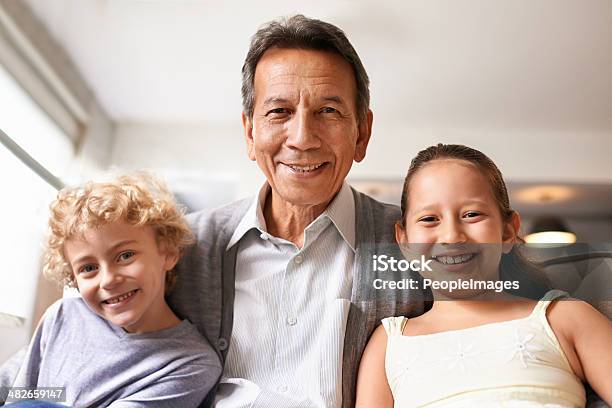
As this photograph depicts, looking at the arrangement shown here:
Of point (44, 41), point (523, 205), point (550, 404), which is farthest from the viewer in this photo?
point (44, 41)

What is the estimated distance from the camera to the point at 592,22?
2.83ft

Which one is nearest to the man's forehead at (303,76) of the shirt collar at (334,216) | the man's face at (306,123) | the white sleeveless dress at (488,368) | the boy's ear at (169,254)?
the man's face at (306,123)

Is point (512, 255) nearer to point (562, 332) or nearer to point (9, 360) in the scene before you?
point (562, 332)

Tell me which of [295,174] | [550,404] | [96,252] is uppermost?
[295,174]

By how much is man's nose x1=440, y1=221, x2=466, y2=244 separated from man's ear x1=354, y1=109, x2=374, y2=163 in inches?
6.7

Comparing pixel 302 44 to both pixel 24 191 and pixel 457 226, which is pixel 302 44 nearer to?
pixel 457 226

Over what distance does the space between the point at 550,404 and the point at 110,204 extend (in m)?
0.63

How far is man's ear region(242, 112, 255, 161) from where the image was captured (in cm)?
89

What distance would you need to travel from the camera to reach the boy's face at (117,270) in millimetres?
828

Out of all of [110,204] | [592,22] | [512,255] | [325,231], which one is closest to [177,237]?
[110,204]

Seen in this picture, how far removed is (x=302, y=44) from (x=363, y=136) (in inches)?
6.3

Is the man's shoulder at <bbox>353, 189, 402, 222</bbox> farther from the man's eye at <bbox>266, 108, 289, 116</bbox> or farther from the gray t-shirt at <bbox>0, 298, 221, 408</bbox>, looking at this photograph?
the gray t-shirt at <bbox>0, 298, 221, 408</bbox>

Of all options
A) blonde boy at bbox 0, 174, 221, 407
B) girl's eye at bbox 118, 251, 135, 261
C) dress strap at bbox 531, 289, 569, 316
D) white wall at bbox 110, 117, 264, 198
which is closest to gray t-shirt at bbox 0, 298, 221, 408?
blonde boy at bbox 0, 174, 221, 407

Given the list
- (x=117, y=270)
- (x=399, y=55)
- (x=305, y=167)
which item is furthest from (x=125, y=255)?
(x=399, y=55)
